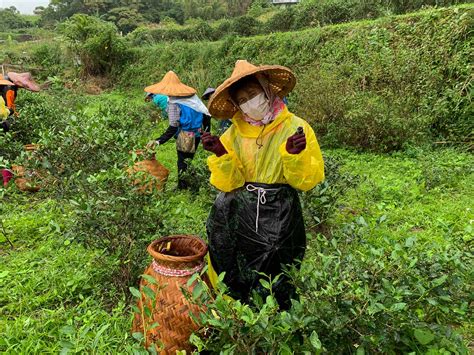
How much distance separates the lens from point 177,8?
4416 centimetres

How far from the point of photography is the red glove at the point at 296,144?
181cm

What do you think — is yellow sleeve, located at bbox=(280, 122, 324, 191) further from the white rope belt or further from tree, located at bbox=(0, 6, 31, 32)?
tree, located at bbox=(0, 6, 31, 32)

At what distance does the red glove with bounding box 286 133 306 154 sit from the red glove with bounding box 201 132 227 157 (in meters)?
0.35

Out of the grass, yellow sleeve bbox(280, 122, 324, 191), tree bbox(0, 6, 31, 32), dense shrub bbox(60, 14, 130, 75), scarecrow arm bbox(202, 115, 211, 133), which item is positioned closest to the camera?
yellow sleeve bbox(280, 122, 324, 191)

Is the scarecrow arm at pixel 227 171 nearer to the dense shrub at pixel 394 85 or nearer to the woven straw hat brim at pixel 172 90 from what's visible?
the woven straw hat brim at pixel 172 90

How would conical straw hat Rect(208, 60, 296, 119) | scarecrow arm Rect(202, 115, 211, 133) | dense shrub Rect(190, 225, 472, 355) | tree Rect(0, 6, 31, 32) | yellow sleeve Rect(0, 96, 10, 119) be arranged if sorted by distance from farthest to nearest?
tree Rect(0, 6, 31, 32) < yellow sleeve Rect(0, 96, 10, 119) < scarecrow arm Rect(202, 115, 211, 133) < conical straw hat Rect(208, 60, 296, 119) < dense shrub Rect(190, 225, 472, 355)

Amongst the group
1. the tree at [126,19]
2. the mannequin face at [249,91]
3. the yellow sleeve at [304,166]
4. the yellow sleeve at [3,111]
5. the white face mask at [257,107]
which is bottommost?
the yellow sleeve at [3,111]

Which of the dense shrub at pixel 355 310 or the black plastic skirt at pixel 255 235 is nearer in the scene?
the dense shrub at pixel 355 310

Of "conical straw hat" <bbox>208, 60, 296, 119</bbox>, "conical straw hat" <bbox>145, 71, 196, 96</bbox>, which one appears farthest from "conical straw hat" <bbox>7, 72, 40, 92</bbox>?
"conical straw hat" <bbox>208, 60, 296, 119</bbox>

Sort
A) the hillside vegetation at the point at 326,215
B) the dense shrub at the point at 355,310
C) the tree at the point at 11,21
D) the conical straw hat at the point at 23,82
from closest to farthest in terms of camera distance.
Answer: the dense shrub at the point at 355,310 → the hillside vegetation at the point at 326,215 → the conical straw hat at the point at 23,82 → the tree at the point at 11,21

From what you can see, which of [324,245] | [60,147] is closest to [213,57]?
[60,147]

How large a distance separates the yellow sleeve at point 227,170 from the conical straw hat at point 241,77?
9.8 inches

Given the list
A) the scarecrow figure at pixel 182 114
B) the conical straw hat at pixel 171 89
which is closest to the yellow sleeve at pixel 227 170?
the scarecrow figure at pixel 182 114

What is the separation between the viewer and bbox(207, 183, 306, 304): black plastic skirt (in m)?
2.08
